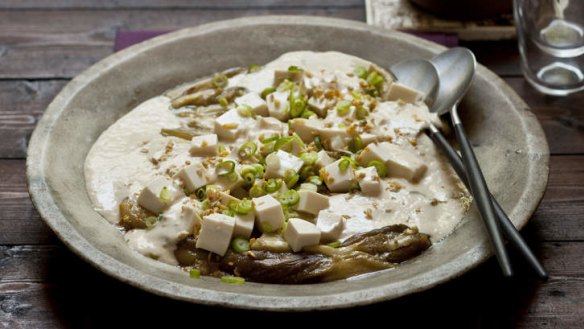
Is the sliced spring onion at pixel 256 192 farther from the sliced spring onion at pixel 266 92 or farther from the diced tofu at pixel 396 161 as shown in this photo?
the sliced spring onion at pixel 266 92

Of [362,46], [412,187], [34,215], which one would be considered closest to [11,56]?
[34,215]

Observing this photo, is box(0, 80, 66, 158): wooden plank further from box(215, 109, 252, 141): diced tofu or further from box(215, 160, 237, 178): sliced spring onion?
box(215, 160, 237, 178): sliced spring onion

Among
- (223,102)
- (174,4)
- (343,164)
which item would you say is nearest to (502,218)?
(343,164)

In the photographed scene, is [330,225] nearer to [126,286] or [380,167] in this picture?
[380,167]

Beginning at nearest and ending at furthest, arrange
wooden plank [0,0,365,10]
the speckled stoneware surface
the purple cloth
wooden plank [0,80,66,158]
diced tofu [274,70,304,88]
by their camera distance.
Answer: the speckled stoneware surface → diced tofu [274,70,304,88] → wooden plank [0,80,66,158] → the purple cloth → wooden plank [0,0,365,10]

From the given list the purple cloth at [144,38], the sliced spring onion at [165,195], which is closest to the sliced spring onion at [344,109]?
the sliced spring onion at [165,195]

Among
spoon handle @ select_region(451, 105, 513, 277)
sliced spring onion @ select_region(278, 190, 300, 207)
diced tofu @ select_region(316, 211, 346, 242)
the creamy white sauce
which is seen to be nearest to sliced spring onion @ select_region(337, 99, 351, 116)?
the creamy white sauce
